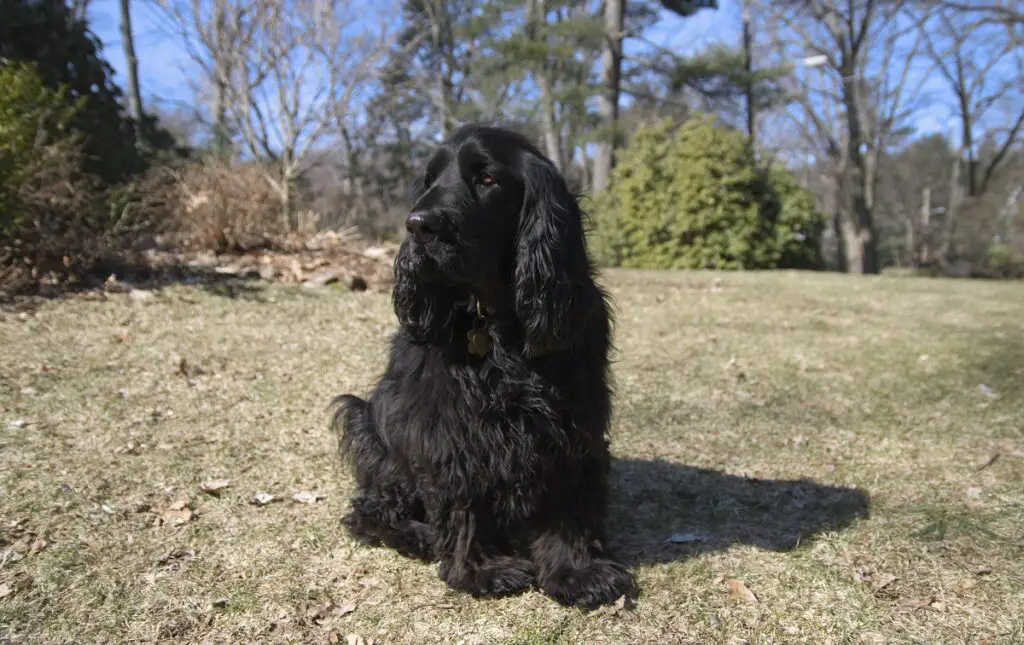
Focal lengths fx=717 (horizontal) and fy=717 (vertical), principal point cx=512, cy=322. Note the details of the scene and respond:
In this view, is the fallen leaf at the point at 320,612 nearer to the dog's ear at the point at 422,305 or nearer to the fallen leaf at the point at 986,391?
the dog's ear at the point at 422,305

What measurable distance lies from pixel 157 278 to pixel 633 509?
5551 mm

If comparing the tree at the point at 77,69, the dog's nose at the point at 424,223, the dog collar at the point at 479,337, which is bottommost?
the dog collar at the point at 479,337

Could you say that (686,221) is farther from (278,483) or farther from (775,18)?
(775,18)

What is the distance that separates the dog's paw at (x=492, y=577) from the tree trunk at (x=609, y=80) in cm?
1340

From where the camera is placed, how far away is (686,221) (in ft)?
38.9

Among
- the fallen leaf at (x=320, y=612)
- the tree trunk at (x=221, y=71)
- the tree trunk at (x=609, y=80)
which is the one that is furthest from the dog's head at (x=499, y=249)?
the tree trunk at (x=609, y=80)

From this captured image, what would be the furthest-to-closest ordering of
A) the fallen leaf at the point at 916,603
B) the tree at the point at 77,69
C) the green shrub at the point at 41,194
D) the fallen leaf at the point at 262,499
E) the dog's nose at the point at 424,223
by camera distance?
the tree at the point at 77,69 → the green shrub at the point at 41,194 → the fallen leaf at the point at 262,499 → the fallen leaf at the point at 916,603 → the dog's nose at the point at 424,223

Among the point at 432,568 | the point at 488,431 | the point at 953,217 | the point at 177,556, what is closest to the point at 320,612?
the point at 432,568

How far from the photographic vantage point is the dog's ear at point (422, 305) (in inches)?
104

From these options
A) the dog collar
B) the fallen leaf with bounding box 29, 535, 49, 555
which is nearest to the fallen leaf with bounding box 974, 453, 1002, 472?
the dog collar

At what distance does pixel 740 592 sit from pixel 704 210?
971 centimetres

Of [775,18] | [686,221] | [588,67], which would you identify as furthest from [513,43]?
[775,18]

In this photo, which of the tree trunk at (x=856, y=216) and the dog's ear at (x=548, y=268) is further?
the tree trunk at (x=856, y=216)

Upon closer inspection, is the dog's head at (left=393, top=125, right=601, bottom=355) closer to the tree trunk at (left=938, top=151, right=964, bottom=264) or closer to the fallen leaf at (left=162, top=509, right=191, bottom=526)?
the fallen leaf at (left=162, top=509, right=191, bottom=526)
